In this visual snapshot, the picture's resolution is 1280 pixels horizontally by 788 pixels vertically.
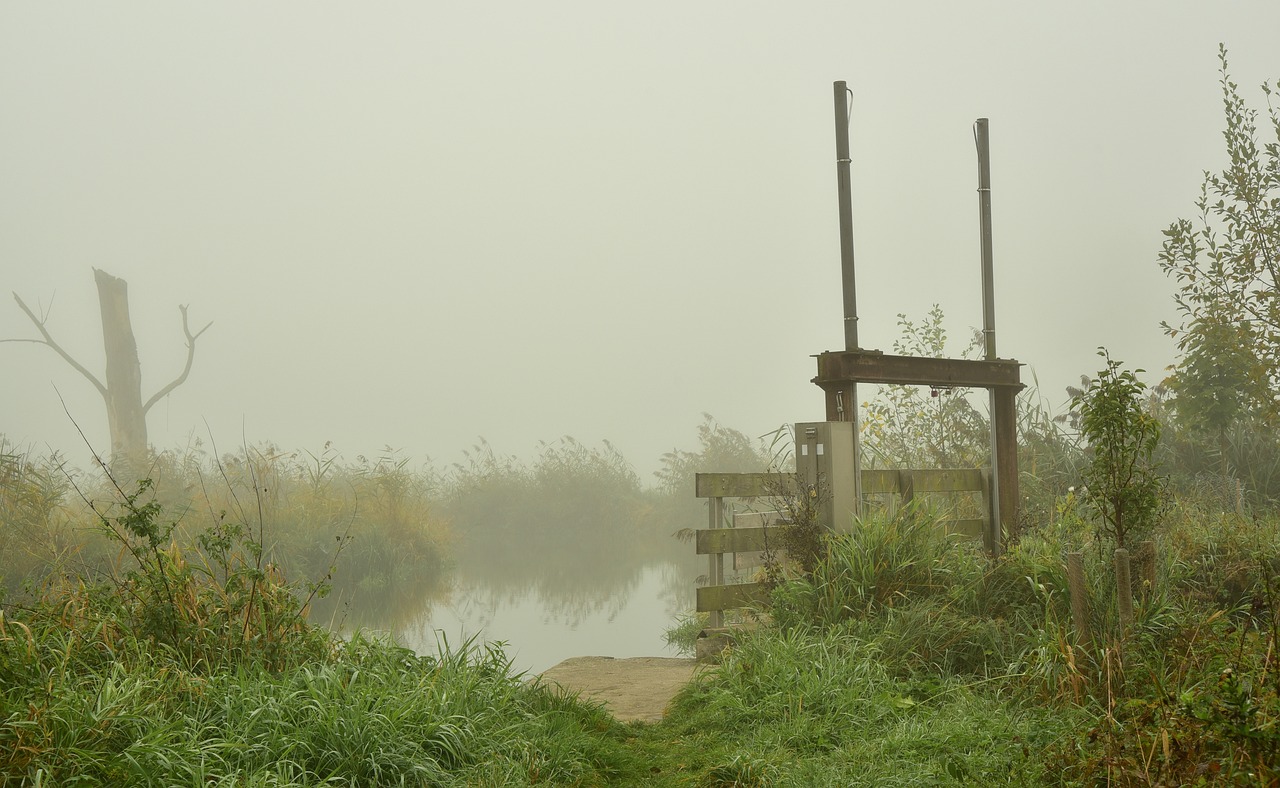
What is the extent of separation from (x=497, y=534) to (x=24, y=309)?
10683 mm

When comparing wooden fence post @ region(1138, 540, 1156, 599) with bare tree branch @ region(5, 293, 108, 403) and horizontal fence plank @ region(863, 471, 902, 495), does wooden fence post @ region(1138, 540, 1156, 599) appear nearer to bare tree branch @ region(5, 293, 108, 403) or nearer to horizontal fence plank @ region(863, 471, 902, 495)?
horizontal fence plank @ region(863, 471, 902, 495)

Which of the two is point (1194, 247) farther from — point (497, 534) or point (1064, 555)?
point (497, 534)

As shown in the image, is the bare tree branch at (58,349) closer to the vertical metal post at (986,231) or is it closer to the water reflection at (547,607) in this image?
the water reflection at (547,607)

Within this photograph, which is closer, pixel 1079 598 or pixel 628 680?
pixel 1079 598

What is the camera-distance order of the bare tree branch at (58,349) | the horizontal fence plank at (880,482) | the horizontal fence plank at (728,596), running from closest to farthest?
the horizontal fence plank at (728,596), the horizontal fence plank at (880,482), the bare tree branch at (58,349)

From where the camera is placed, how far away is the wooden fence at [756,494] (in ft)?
28.2

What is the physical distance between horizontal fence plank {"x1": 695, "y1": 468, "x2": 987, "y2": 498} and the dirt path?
5.34 feet

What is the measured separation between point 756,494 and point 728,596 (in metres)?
1.07

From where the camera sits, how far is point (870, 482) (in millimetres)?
8750

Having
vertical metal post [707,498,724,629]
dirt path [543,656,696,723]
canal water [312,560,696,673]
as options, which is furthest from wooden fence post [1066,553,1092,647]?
canal water [312,560,696,673]

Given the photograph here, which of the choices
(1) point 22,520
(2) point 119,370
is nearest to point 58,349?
(2) point 119,370

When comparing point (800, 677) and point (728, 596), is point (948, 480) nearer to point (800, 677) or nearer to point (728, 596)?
point (728, 596)

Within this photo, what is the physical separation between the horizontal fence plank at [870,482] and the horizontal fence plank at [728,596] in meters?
0.84

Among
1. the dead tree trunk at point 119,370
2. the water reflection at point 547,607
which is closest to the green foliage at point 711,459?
the water reflection at point 547,607
